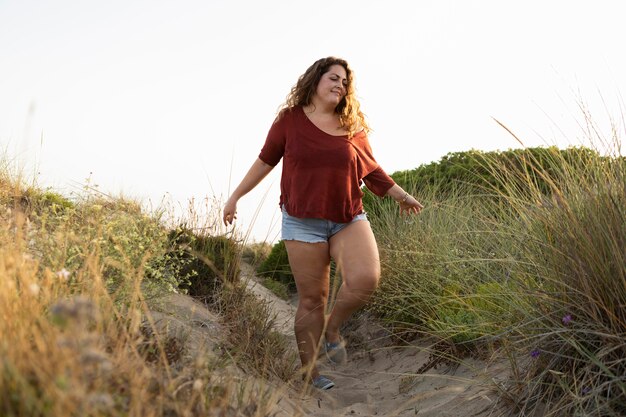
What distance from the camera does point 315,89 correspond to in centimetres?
502

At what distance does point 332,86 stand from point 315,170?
27.1 inches

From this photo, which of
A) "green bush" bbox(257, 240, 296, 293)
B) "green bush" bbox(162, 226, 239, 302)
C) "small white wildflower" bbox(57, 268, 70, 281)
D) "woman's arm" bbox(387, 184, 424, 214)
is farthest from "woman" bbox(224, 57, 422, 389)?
"green bush" bbox(257, 240, 296, 293)

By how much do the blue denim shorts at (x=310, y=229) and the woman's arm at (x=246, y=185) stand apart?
49 cm

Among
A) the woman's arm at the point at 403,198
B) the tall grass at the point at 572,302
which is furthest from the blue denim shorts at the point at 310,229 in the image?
the tall grass at the point at 572,302

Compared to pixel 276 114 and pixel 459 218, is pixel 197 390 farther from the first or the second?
pixel 459 218

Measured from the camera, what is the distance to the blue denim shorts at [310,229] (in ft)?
15.2

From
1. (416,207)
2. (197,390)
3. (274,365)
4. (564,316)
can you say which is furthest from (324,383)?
(197,390)

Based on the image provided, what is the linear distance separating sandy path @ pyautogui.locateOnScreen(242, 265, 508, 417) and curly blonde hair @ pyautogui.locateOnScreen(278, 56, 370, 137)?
1591mm

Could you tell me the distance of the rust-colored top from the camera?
181 inches

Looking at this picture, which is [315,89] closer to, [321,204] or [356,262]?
[321,204]

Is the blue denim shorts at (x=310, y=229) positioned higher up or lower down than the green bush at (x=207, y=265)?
higher up

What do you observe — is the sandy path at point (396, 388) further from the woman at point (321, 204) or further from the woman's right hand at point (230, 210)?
the woman's right hand at point (230, 210)

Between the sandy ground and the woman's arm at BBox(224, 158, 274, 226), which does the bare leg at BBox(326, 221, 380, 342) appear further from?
the woman's arm at BBox(224, 158, 274, 226)

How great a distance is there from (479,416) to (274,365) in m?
1.50
